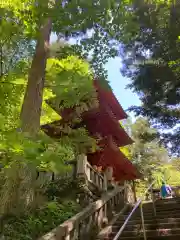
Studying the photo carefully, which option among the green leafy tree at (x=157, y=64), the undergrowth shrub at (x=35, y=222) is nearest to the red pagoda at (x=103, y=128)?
the green leafy tree at (x=157, y=64)

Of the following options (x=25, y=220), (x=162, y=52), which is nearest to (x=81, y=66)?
(x=25, y=220)

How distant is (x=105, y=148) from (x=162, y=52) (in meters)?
4.96

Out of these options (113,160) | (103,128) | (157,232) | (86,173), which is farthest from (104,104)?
(157,232)

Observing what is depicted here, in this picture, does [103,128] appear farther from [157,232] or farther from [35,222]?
[35,222]

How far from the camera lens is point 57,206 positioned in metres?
6.59

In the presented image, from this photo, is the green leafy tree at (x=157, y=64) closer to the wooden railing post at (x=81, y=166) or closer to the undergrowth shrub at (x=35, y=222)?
the wooden railing post at (x=81, y=166)

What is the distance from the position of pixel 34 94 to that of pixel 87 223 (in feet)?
10.2

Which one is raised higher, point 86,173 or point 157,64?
point 157,64

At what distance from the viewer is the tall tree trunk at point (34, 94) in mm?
5507

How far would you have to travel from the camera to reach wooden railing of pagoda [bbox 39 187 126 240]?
4.71 meters

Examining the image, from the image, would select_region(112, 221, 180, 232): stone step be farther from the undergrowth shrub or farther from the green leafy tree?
the green leafy tree

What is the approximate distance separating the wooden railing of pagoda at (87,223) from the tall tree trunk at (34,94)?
1896 mm

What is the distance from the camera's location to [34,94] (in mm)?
5965

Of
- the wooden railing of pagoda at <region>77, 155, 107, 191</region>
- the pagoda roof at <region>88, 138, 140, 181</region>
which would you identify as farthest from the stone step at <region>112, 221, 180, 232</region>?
the pagoda roof at <region>88, 138, 140, 181</region>
